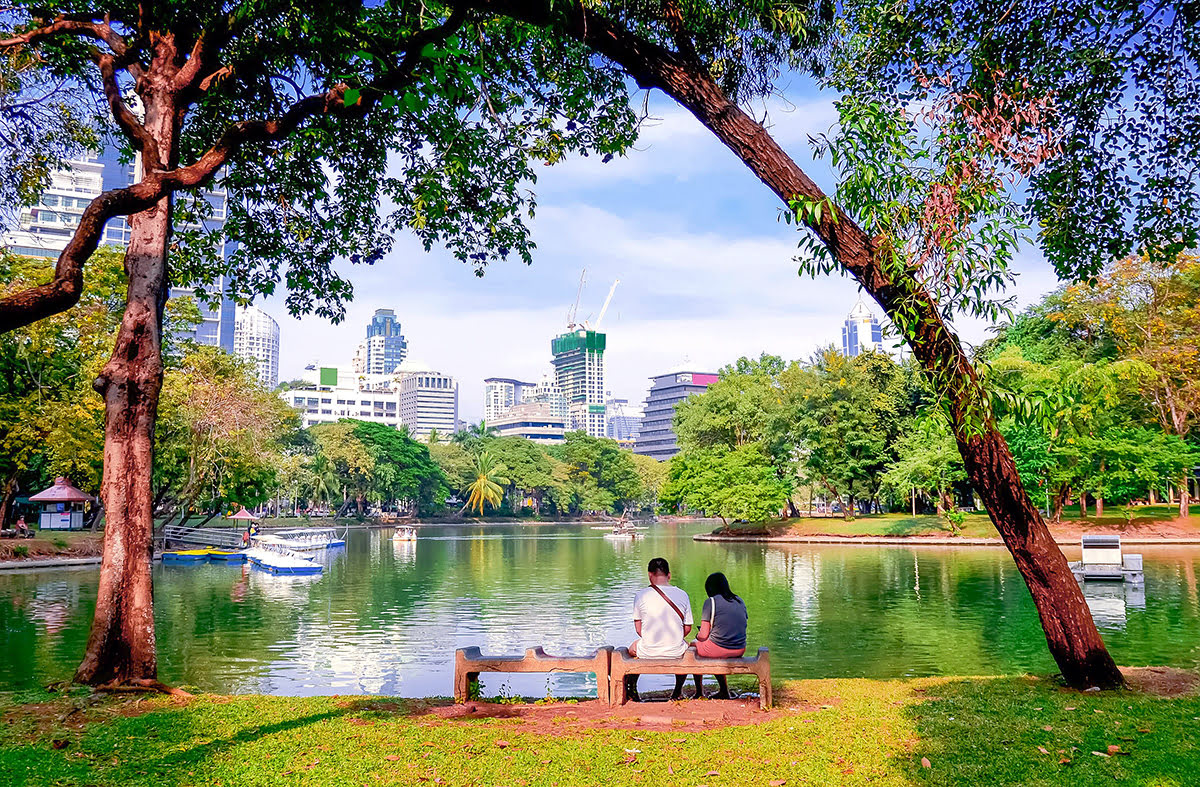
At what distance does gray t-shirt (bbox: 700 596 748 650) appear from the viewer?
7824 millimetres

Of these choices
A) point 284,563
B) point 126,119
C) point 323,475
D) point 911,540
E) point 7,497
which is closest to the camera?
point 126,119

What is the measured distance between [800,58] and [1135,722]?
6582mm

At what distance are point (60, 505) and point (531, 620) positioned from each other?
3876 centimetres

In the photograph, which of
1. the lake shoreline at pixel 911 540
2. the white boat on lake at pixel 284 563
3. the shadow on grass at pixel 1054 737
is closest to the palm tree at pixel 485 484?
the lake shoreline at pixel 911 540

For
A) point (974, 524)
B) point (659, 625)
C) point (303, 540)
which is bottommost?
point (303, 540)

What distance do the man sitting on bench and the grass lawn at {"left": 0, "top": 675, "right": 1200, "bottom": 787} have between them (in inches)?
23.0

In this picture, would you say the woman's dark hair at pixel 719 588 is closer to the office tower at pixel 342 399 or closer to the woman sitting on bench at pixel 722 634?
the woman sitting on bench at pixel 722 634

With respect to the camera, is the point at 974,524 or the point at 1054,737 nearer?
the point at 1054,737

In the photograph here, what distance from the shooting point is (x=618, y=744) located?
580 centimetres

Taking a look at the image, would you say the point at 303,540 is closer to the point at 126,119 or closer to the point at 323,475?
the point at 323,475

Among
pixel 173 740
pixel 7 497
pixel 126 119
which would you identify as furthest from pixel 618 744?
pixel 7 497

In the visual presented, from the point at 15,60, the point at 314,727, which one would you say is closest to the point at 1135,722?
the point at 314,727

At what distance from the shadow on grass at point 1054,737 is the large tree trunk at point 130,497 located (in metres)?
6.92

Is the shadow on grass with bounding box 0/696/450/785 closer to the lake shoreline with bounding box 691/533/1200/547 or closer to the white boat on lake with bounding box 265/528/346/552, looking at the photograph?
the white boat on lake with bounding box 265/528/346/552
